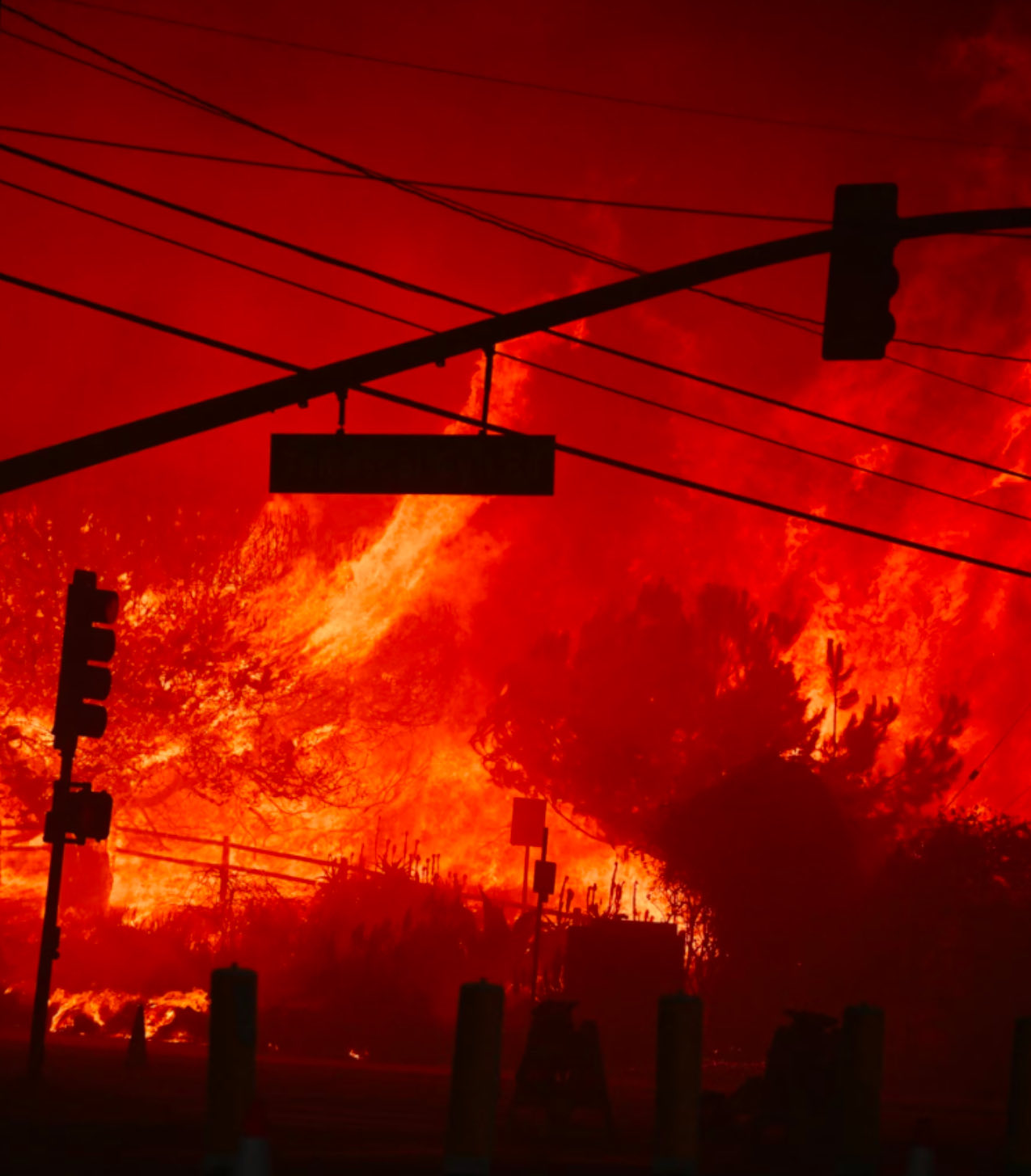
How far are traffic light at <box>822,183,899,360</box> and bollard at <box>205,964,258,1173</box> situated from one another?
216 inches

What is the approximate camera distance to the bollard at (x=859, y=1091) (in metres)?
10.1

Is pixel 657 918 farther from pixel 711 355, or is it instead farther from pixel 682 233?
pixel 682 233

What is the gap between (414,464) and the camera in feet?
38.6

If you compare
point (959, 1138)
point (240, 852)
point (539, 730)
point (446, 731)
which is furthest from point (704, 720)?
point (959, 1138)

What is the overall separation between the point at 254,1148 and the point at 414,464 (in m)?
5.46

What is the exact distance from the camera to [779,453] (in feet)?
153

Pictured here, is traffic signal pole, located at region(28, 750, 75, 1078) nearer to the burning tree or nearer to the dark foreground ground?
the dark foreground ground

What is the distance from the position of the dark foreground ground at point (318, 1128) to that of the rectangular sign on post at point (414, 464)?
4318mm

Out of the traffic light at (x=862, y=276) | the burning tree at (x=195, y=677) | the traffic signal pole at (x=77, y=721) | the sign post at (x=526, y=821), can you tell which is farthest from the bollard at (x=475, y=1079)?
the burning tree at (x=195, y=677)

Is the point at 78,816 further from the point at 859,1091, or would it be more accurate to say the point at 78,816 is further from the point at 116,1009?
the point at 116,1009

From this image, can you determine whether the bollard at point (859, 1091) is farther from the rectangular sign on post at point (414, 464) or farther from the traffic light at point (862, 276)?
the traffic light at point (862, 276)

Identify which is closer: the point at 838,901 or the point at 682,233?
the point at 838,901

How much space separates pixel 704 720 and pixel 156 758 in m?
11.5

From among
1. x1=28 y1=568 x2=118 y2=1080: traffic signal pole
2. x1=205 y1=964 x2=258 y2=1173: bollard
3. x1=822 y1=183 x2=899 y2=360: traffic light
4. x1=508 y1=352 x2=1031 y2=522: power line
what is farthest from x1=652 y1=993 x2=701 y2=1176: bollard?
x1=28 y1=568 x2=118 y2=1080: traffic signal pole
